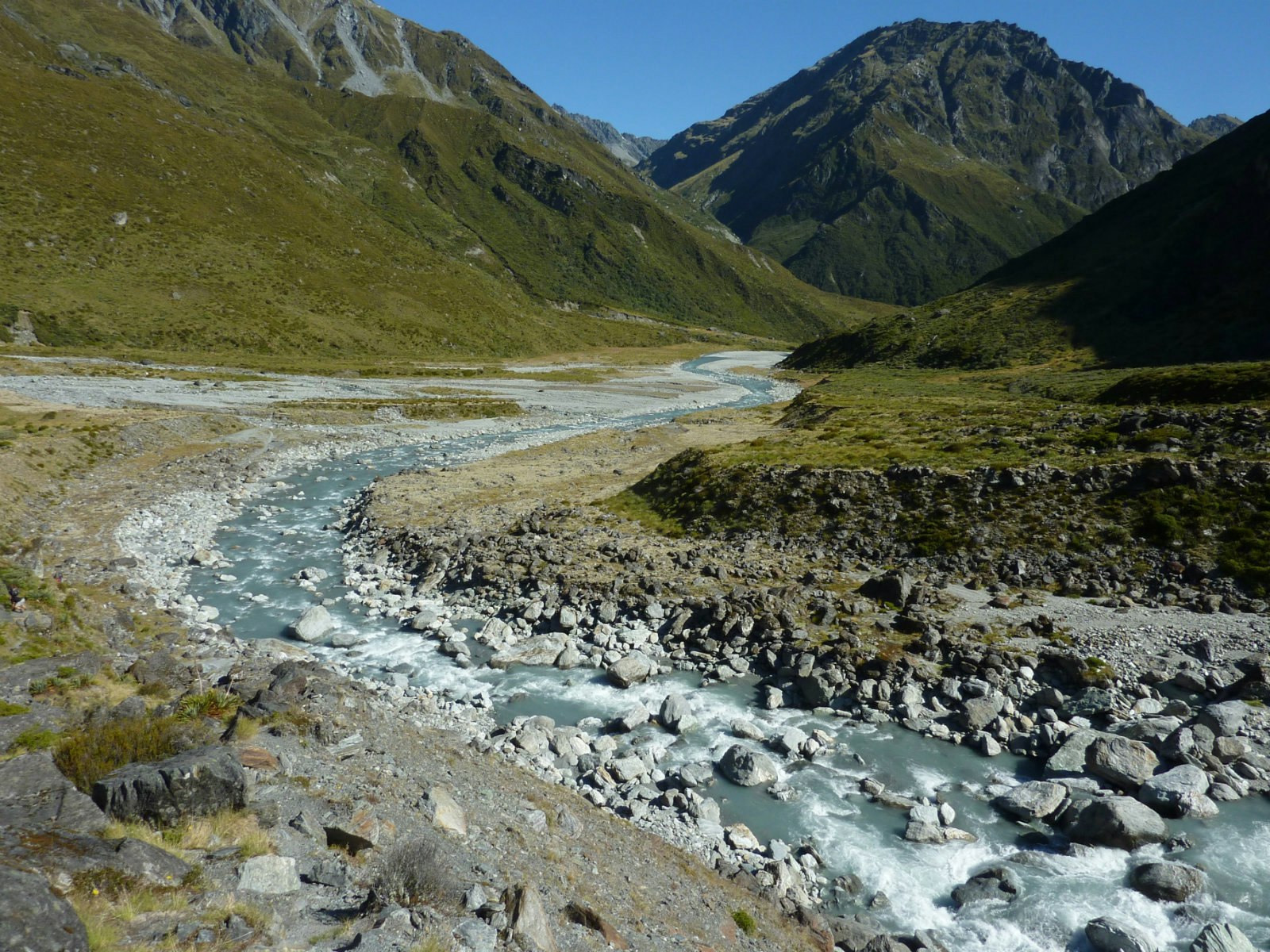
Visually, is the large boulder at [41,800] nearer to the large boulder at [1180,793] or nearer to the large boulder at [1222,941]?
the large boulder at [1222,941]

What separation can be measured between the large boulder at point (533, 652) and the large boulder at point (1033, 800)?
561 inches

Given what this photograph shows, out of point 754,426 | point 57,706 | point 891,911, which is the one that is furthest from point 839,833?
point 754,426

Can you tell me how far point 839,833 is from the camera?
49.9ft

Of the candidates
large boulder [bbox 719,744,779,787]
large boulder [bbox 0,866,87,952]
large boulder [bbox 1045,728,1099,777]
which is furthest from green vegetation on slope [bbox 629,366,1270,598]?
large boulder [bbox 0,866,87,952]

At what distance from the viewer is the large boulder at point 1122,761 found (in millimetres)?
16328

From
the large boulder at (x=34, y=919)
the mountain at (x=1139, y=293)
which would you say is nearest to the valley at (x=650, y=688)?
the large boulder at (x=34, y=919)

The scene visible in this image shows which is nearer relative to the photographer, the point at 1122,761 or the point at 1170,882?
the point at 1170,882

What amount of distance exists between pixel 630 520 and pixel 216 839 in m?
30.4

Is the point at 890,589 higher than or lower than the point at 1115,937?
higher

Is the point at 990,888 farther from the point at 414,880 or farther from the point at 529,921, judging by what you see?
the point at 414,880

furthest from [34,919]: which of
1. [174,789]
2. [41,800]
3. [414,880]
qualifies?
[414,880]

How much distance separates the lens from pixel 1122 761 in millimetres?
16656

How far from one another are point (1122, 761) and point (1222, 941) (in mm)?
5141

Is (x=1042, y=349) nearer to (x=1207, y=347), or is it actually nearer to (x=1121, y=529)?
(x=1207, y=347)
